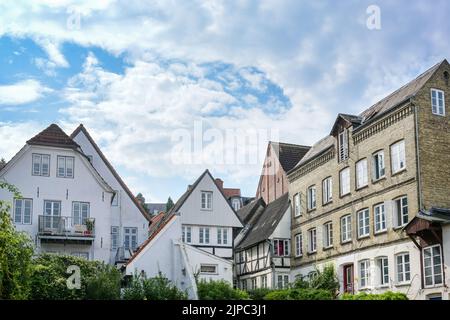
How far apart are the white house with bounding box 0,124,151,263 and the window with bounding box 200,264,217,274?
17.6 ft

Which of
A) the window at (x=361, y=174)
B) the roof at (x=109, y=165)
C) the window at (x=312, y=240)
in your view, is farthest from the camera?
the window at (x=312, y=240)

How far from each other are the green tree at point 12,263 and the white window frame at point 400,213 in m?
19.5

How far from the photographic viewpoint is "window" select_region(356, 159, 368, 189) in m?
34.9

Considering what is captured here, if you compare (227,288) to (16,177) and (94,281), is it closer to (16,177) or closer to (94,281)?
(94,281)

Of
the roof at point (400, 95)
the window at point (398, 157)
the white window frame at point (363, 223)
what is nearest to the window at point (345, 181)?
the white window frame at point (363, 223)

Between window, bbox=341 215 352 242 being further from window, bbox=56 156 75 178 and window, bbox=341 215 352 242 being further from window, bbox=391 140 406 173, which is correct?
window, bbox=56 156 75 178

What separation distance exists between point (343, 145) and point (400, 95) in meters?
4.89

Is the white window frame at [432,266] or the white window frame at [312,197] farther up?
the white window frame at [312,197]

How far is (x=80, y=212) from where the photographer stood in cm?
3588

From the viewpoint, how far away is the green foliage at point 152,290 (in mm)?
25703

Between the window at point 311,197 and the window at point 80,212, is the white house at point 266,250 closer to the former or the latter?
the window at point 311,197

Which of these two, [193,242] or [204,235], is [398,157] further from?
[193,242]
